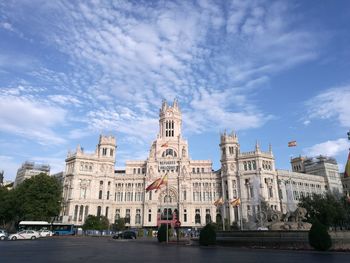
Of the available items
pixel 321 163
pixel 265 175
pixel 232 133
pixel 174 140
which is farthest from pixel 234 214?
pixel 321 163

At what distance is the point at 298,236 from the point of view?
1102 inches

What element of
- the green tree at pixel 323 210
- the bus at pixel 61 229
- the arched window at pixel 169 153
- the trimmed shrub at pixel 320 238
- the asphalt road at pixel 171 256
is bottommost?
the asphalt road at pixel 171 256

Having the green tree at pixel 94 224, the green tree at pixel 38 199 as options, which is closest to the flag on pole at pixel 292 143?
the green tree at pixel 94 224

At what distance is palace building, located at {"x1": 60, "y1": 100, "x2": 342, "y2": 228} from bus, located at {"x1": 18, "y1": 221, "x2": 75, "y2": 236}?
15.0 meters

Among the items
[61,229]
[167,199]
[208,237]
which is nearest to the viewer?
[208,237]

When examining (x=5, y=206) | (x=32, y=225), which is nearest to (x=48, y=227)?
(x=32, y=225)

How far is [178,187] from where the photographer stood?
100000 millimetres

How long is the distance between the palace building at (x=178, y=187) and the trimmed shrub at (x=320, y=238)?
65945 millimetres

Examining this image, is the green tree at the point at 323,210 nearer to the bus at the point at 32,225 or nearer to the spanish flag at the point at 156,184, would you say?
the spanish flag at the point at 156,184

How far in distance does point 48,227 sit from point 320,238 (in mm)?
66860

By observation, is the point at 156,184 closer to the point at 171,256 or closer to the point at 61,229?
the point at 61,229

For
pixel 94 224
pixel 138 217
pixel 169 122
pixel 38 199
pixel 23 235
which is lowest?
pixel 23 235

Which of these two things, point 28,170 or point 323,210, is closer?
point 323,210

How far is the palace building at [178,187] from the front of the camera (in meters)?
92.8
